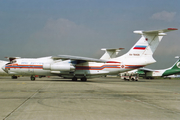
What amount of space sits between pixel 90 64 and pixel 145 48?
748 cm

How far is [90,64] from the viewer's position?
25.4m

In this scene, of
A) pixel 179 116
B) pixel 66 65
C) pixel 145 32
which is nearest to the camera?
pixel 179 116

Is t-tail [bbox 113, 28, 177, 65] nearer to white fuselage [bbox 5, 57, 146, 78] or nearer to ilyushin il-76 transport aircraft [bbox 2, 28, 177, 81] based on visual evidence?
ilyushin il-76 transport aircraft [bbox 2, 28, 177, 81]

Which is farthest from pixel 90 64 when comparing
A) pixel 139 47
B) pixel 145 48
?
pixel 145 48

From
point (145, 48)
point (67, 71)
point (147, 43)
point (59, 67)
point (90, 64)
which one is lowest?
point (67, 71)

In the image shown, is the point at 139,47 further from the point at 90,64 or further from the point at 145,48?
the point at 90,64

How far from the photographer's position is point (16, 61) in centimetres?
2528

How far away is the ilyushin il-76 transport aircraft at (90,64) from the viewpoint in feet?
76.9

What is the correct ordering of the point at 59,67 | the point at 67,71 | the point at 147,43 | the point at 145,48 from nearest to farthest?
the point at 147,43 → the point at 145,48 → the point at 59,67 → the point at 67,71

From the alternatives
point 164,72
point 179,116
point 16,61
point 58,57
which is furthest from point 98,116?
point 164,72

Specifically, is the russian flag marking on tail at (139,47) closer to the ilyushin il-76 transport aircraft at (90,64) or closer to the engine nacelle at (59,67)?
the ilyushin il-76 transport aircraft at (90,64)

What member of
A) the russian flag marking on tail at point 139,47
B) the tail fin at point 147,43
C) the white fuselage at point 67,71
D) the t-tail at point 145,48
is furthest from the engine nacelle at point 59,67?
the russian flag marking on tail at point 139,47

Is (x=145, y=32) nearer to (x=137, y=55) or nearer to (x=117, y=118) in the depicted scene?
(x=137, y=55)

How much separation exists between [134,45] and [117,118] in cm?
2017
